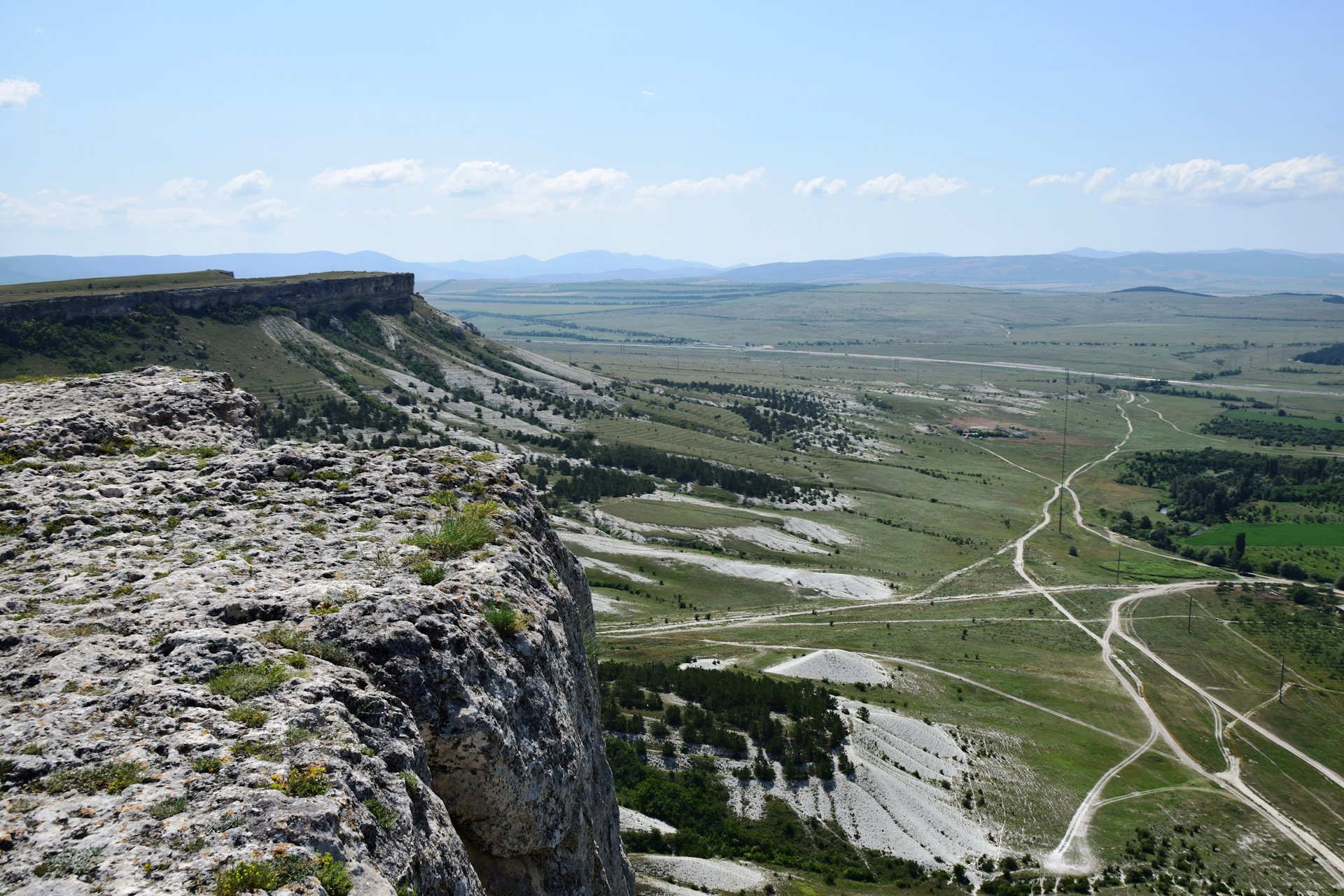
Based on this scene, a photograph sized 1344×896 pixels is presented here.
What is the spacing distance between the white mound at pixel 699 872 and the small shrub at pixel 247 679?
985 inches

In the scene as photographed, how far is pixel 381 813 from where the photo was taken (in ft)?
26.3

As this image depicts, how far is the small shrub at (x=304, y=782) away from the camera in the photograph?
7609 millimetres

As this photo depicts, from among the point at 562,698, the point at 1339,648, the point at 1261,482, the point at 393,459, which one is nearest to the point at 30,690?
the point at 562,698

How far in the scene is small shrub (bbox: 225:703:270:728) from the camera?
8.37 m

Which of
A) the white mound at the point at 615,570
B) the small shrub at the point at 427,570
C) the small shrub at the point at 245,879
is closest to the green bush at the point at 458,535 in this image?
the small shrub at the point at 427,570

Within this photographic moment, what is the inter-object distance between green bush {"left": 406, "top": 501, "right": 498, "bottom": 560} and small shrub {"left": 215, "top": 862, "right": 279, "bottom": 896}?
595 cm

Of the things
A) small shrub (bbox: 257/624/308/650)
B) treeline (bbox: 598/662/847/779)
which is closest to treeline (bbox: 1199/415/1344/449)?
treeline (bbox: 598/662/847/779)

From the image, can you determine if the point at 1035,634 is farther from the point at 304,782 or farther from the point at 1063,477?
the point at 304,782

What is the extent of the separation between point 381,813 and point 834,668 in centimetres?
5485

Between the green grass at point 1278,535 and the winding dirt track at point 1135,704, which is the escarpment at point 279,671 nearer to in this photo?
the winding dirt track at point 1135,704

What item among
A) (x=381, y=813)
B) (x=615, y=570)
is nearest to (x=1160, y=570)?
(x=615, y=570)

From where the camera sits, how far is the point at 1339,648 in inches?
2982

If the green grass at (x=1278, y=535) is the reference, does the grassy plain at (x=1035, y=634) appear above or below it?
above

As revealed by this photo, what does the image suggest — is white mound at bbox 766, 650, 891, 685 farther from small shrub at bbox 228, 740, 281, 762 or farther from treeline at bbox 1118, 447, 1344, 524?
treeline at bbox 1118, 447, 1344, 524
